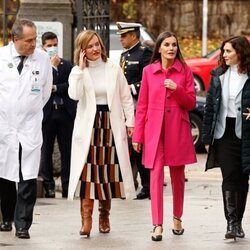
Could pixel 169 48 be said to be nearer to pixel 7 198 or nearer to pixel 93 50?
pixel 93 50

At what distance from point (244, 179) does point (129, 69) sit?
3214 millimetres

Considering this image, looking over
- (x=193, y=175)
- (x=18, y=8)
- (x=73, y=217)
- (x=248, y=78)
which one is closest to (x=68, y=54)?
(x=18, y=8)

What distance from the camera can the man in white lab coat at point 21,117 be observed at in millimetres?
11148

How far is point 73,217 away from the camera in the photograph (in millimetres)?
12594

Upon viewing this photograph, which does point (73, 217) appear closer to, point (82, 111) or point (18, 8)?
point (82, 111)

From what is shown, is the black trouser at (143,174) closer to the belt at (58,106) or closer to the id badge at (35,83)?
the belt at (58,106)

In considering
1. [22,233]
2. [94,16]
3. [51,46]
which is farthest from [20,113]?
[94,16]

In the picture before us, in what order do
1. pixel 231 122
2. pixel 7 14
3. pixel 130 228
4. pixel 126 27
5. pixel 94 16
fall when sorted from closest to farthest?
pixel 231 122
pixel 130 228
pixel 126 27
pixel 94 16
pixel 7 14

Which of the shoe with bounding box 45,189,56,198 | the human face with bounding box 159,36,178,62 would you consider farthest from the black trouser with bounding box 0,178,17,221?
the shoe with bounding box 45,189,56,198

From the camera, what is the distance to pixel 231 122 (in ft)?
36.4

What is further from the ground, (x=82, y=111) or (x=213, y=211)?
(x=82, y=111)

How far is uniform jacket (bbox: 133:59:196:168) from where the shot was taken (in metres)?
11.4

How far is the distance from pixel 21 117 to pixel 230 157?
6.15ft

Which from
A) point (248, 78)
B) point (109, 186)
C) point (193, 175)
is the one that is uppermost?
point (248, 78)
